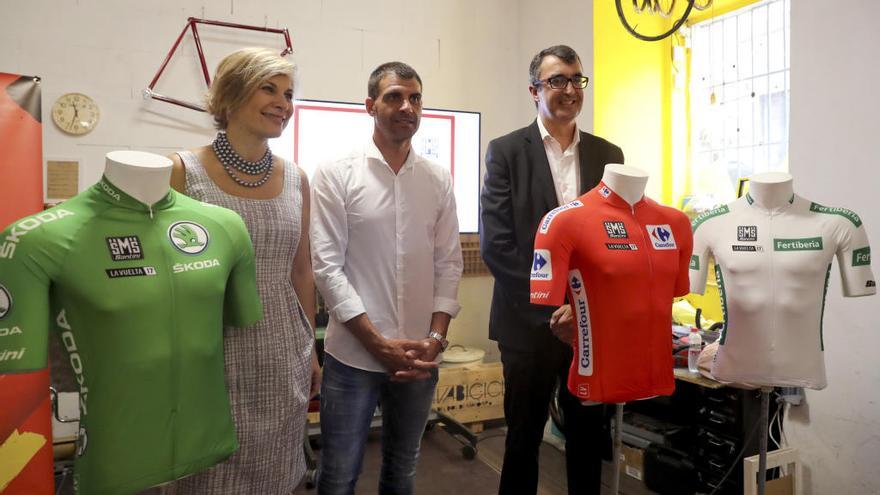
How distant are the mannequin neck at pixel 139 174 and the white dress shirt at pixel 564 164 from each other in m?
1.21

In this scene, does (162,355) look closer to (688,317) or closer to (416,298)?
(416,298)

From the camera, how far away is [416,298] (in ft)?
5.65

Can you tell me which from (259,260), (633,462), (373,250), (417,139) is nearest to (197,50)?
(417,139)

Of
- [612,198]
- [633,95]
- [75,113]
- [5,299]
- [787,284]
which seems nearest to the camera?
[5,299]

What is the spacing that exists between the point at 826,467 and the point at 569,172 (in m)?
1.78

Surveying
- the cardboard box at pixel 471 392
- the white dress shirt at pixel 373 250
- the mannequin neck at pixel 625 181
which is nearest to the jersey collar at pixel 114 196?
the white dress shirt at pixel 373 250

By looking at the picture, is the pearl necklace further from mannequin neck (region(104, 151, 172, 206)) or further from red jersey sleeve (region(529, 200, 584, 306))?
red jersey sleeve (region(529, 200, 584, 306))

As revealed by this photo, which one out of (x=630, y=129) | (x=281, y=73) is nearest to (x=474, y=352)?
(x=630, y=129)

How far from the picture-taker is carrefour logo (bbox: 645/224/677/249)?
5.32ft

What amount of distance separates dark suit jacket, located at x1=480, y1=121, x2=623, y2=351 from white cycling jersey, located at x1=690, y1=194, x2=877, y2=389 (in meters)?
0.54

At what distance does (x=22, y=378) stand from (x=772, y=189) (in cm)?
296

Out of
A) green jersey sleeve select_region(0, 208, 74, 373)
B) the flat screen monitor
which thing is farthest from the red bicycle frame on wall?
green jersey sleeve select_region(0, 208, 74, 373)

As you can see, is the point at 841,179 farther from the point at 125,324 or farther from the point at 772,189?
the point at 125,324

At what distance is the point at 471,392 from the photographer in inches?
150
